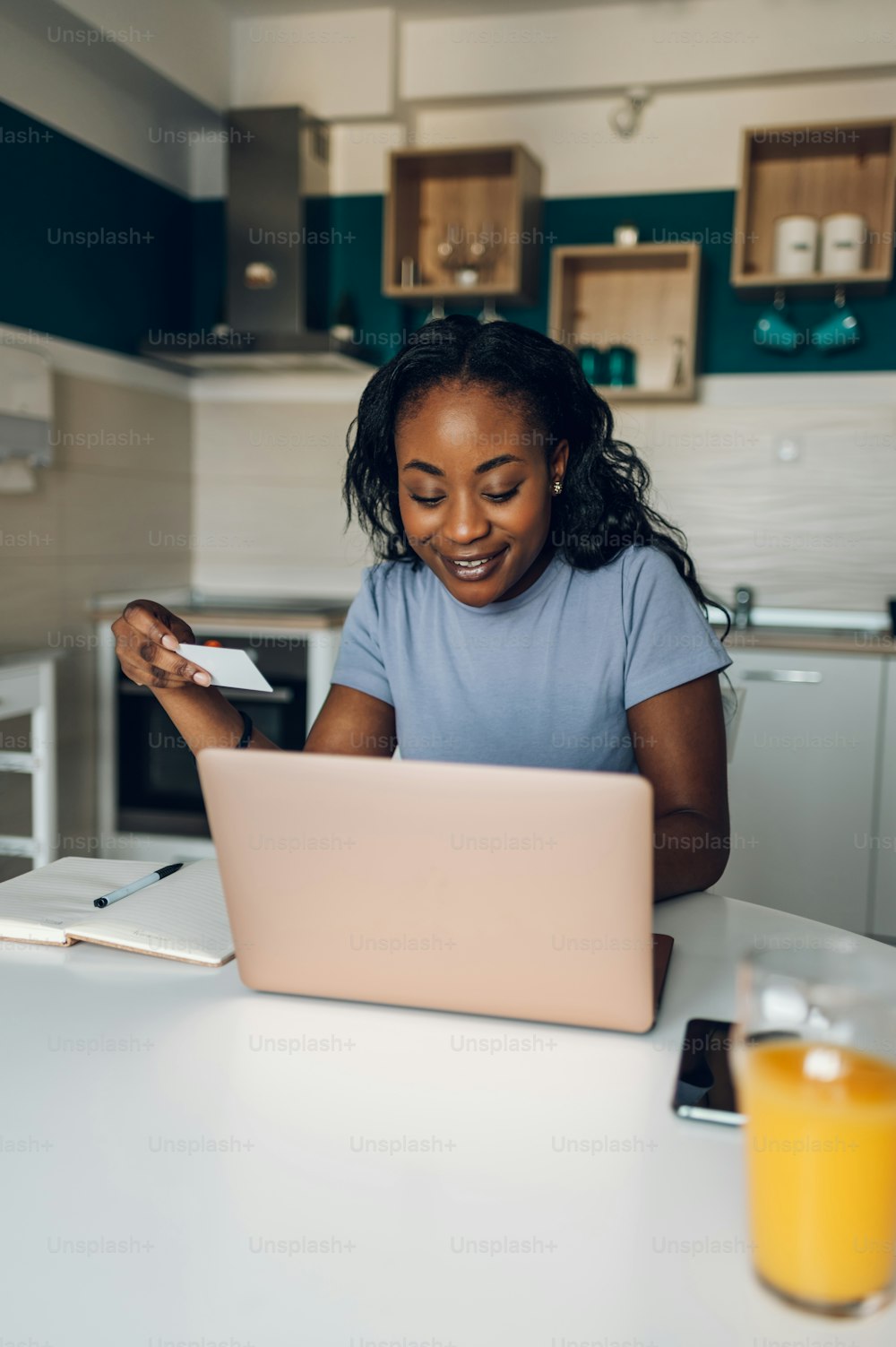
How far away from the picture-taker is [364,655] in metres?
1.52

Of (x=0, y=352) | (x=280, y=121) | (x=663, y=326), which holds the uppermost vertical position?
(x=280, y=121)

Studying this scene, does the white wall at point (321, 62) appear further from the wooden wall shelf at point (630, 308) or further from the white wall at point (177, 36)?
the wooden wall shelf at point (630, 308)

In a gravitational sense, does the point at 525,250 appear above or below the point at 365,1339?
above

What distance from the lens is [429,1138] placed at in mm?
701

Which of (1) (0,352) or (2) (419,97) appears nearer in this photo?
(1) (0,352)

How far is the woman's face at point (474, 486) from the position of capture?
1.28 meters

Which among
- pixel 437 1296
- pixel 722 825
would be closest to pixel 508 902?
pixel 437 1296

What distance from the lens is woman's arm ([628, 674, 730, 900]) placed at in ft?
3.92

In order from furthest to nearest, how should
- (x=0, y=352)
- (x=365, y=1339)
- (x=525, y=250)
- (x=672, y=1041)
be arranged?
(x=525, y=250)
(x=0, y=352)
(x=672, y=1041)
(x=365, y=1339)

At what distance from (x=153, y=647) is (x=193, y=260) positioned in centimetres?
316

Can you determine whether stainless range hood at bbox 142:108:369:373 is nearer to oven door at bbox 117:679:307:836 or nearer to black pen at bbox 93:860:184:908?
oven door at bbox 117:679:307:836

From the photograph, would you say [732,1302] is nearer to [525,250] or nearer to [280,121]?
[525,250]

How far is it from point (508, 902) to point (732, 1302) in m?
0.28

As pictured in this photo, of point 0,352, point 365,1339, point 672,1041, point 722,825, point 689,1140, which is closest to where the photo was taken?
point 365,1339
